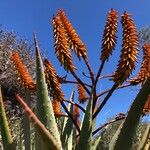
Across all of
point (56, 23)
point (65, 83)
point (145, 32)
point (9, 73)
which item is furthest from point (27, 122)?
point (145, 32)

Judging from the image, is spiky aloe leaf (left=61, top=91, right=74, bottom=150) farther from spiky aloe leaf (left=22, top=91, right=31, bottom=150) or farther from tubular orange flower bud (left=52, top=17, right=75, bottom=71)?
tubular orange flower bud (left=52, top=17, right=75, bottom=71)

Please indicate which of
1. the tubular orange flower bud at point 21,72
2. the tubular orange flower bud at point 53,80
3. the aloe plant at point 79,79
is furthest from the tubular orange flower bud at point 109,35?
the tubular orange flower bud at point 21,72

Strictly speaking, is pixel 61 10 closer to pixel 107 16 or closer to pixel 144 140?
pixel 107 16

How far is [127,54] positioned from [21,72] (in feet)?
1.70

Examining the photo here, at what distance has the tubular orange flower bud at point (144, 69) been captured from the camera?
2.34 metres

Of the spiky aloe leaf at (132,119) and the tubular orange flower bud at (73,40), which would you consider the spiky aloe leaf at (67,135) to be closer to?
the tubular orange flower bud at (73,40)

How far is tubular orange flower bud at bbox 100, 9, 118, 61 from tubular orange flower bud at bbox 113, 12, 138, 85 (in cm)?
8

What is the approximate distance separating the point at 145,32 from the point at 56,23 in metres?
24.2

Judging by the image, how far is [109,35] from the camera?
2.29 meters

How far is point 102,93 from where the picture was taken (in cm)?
234

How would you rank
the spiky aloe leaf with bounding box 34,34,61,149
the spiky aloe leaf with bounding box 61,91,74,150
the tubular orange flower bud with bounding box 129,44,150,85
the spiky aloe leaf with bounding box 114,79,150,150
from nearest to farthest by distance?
the spiky aloe leaf with bounding box 114,79,150,150 → the spiky aloe leaf with bounding box 34,34,61,149 → the tubular orange flower bud with bounding box 129,44,150,85 → the spiky aloe leaf with bounding box 61,91,74,150

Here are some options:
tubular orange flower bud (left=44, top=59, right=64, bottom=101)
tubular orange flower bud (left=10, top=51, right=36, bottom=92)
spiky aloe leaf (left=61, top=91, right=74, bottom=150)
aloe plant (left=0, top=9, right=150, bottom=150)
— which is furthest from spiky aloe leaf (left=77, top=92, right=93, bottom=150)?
spiky aloe leaf (left=61, top=91, right=74, bottom=150)

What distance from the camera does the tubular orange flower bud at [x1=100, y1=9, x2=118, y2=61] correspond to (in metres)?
2.25

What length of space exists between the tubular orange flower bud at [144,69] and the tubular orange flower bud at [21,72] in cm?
52
